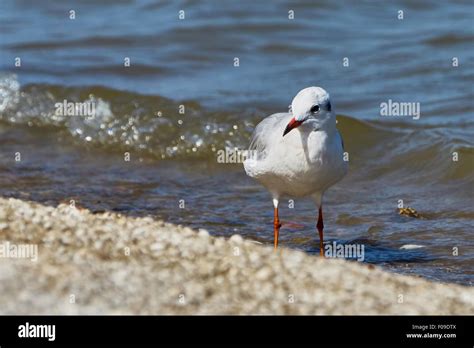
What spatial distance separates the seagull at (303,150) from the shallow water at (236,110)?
1.19 metres

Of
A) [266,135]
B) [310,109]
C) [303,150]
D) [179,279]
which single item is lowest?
[179,279]

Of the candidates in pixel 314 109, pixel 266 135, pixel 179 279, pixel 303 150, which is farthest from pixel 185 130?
pixel 179 279

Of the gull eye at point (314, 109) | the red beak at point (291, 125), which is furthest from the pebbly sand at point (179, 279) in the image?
the gull eye at point (314, 109)

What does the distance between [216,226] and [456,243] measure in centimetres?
243

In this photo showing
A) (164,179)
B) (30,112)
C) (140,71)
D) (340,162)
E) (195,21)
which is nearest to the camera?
(340,162)

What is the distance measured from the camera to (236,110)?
13.9 meters

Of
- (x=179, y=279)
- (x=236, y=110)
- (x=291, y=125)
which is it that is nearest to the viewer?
(x=179, y=279)

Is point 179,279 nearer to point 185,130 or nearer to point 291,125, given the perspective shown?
point 291,125

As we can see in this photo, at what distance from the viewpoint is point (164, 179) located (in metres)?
12.1

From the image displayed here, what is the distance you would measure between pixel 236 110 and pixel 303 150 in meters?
5.91

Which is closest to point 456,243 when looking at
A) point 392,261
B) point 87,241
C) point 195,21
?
point 392,261

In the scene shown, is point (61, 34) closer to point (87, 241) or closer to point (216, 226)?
Result: point (216, 226)

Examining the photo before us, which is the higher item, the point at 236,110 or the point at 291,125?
the point at 236,110

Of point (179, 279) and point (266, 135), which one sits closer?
point (179, 279)
